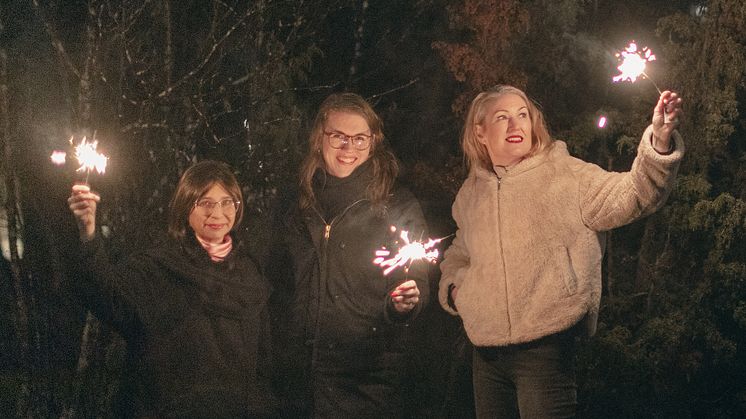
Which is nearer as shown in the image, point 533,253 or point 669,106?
point 669,106

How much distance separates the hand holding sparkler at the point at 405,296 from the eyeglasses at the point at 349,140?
79cm

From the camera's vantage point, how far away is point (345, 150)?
4.22 meters

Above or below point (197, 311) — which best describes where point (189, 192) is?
above

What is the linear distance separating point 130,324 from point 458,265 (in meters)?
1.55

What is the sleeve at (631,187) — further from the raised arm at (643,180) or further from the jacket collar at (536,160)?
the jacket collar at (536,160)

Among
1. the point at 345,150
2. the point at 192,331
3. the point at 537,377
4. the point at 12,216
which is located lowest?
the point at 537,377

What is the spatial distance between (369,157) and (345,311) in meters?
0.79

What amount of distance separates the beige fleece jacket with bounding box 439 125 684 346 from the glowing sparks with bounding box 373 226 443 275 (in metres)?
0.23

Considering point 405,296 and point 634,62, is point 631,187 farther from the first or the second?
point 405,296

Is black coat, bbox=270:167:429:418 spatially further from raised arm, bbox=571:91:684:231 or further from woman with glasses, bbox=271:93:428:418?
raised arm, bbox=571:91:684:231

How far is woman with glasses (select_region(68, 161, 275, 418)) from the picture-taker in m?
3.89

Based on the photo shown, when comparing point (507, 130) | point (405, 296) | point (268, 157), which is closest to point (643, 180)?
point (507, 130)

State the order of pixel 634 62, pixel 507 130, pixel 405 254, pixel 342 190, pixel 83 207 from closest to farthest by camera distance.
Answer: pixel 634 62
pixel 83 207
pixel 507 130
pixel 405 254
pixel 342 190

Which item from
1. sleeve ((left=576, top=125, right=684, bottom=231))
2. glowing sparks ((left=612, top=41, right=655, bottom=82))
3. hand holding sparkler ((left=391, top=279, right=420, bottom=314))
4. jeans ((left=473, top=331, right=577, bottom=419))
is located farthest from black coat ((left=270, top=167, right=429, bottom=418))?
glowing sparks ((left=612, top=41, right=655, bottom=82))
